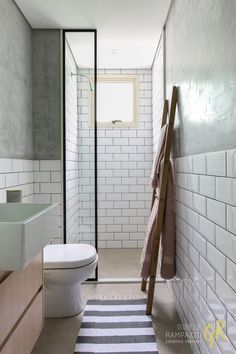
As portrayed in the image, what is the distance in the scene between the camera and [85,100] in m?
3.20

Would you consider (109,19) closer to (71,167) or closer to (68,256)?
(71,167)

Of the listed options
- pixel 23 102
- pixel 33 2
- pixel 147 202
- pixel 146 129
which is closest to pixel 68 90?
pixel 23 102

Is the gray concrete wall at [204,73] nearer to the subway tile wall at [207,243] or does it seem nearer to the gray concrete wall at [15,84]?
the subway tile wall at [207,243]

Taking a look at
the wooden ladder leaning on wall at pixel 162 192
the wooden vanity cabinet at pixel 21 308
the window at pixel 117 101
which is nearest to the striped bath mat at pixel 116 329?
the wooden ladder leaning on wall at pixel 162 192

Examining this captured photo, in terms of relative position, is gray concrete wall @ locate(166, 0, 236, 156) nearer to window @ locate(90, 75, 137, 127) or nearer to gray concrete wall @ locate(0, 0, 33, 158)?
gray concrete wall @ locate(0, 0, 33, 158)

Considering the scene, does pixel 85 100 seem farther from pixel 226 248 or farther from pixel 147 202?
pixel 226 248

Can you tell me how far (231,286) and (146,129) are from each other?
10.2 feet

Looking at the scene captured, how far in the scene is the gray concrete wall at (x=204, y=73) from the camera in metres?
1.25

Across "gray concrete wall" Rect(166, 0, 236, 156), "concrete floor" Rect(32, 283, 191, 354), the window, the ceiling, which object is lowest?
"concrete floor" Rect(32, 283, 191, 354)

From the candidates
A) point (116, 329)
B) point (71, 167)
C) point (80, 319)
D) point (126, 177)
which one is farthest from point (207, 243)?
point (126, 177)

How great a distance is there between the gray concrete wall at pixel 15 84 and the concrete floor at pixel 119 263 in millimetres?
1462

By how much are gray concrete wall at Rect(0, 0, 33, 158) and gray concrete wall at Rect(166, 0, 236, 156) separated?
50.9 inches

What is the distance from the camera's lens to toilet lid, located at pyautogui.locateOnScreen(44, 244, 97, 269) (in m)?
2.17

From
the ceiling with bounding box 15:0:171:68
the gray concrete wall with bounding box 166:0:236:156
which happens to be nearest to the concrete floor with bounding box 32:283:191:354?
the gray concrete wall with bounding box 166:0:236:156
